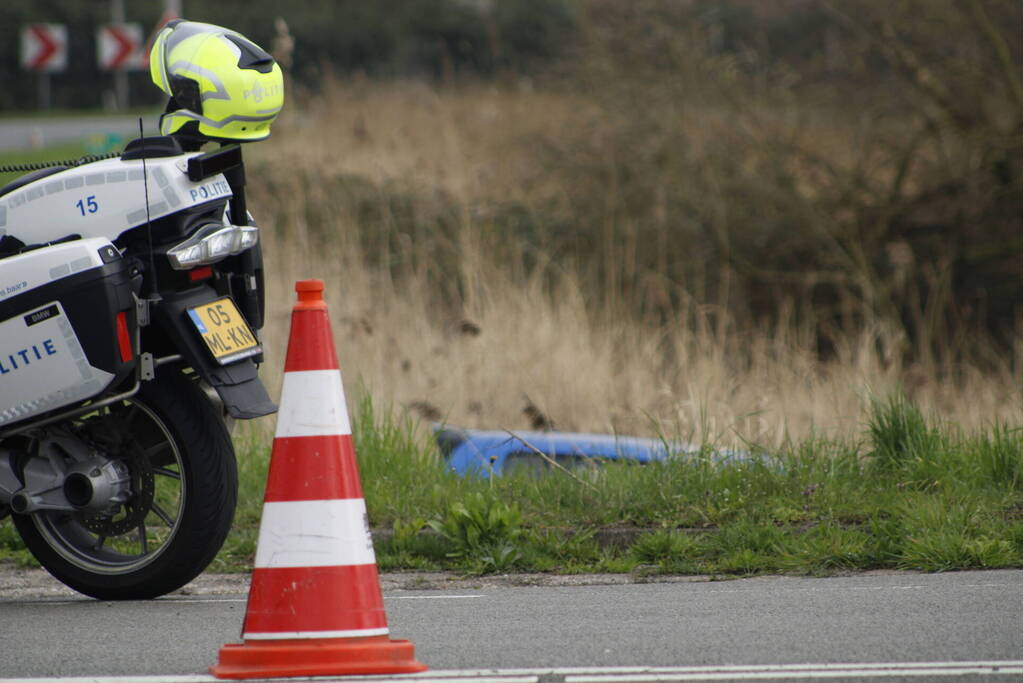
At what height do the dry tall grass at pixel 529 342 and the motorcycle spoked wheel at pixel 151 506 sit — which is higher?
the motorcycle spoked wheel at pixel 151 506

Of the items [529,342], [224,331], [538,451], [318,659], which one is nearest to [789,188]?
[529,342]

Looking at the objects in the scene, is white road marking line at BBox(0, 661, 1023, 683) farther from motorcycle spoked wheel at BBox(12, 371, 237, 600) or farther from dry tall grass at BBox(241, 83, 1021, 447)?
dry tall grass at BBox(241, 83, 1021, 447)

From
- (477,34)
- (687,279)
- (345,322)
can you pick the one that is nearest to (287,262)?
(345,322)

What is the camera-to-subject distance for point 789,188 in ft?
47.1

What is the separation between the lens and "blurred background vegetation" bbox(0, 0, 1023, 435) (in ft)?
45.0

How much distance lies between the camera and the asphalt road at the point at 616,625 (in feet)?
13.7

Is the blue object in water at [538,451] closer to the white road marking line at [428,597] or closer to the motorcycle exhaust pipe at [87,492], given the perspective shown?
the white road marking line at [428,597]

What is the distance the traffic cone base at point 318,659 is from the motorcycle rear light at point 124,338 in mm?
1415

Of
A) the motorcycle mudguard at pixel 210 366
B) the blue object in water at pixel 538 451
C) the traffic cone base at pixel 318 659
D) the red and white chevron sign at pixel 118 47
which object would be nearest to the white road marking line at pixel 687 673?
the traffic cone base at pixel 318 659

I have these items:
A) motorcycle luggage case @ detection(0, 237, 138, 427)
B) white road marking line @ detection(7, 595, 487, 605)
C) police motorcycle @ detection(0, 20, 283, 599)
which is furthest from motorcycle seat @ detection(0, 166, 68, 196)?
white road marking line @ detection(7, 595, 487, 605)

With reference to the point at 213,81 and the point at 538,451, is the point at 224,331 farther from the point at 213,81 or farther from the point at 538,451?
the point at 538,451

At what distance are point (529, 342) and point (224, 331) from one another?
5572 millimetres

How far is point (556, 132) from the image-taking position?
705 inches

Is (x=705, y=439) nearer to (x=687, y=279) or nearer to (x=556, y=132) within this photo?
(x=687, y=279)
